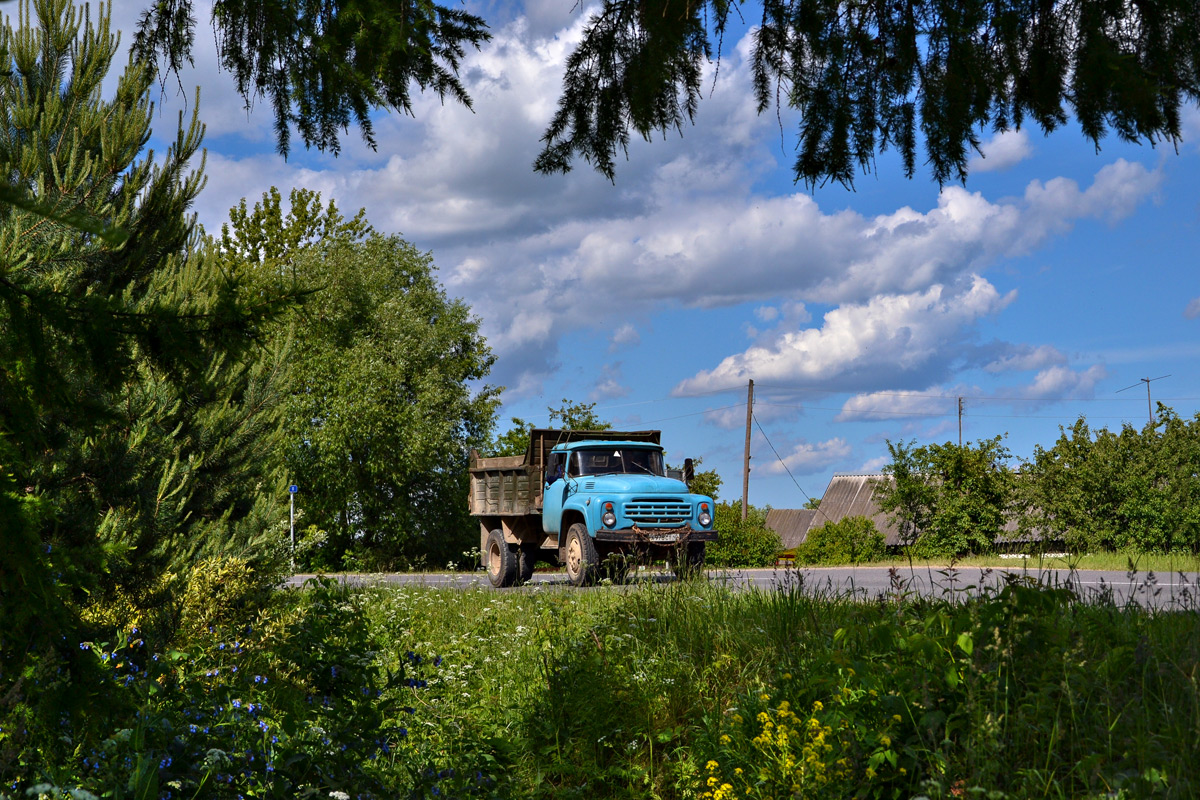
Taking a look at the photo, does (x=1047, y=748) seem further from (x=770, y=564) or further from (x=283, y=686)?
(x=770, y=564)

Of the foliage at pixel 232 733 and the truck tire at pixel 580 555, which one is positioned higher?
the truck tire at pixel 580 555

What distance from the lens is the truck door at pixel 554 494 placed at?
1475 centimetres

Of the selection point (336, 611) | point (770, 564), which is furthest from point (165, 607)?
point (770, 564)

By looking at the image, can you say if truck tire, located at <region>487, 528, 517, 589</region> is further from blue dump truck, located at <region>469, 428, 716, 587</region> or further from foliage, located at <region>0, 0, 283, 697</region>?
foliage, located at <region>0, 0, 283, 697</region>

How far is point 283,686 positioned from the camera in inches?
252

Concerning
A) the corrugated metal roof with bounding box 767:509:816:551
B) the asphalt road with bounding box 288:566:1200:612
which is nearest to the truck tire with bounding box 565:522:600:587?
the asphalt road with bounding box 288:566:1200:612

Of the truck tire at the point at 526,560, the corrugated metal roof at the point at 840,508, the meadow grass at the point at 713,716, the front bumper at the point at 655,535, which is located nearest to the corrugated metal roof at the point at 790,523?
the corrugated metal roof at the point at 840,508

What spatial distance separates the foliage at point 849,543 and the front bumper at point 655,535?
14.5 m

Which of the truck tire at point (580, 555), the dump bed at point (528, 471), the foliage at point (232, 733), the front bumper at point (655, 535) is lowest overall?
the foliage at point (232, 733)

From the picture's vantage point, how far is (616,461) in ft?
49.3

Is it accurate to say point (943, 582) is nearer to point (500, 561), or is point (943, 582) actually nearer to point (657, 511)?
point (657, 511)

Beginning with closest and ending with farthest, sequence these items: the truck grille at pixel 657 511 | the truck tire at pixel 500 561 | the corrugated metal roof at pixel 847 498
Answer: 1. the truck grille at pixel 657 511
2. the truck tire at pixel 500 561
3. the corrugated metal roof at pixel 847 498

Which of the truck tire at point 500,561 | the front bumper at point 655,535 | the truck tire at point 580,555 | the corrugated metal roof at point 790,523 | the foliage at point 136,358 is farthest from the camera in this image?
the corrugated metal roof at point 790,523

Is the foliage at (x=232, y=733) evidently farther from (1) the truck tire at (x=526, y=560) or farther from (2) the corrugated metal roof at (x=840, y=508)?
(2) the corrugated metal roof at (x=840, y=508)
